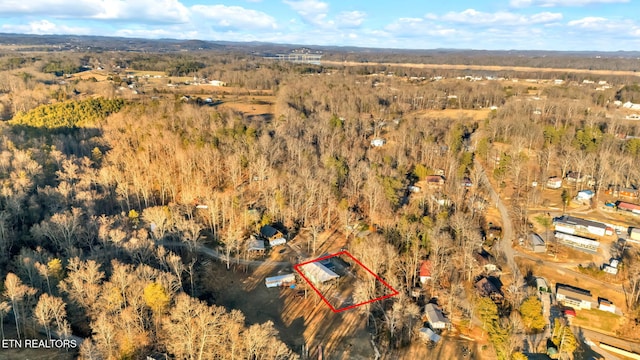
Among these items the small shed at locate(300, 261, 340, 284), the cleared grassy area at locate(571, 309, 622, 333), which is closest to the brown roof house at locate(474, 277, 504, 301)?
the cleared grassy area at locate(571, 309, 622, 333)

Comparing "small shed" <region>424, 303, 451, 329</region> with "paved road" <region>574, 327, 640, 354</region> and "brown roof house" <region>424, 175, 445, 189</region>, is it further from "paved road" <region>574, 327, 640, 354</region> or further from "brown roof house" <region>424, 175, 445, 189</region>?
"brown roof house" <region>424, 175, 445, 189</region>

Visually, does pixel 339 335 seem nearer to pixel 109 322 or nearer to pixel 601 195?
pixel 109 322

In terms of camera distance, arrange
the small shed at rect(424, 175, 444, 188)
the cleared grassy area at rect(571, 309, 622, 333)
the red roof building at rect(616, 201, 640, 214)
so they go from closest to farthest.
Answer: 1. the cleared grassy area at rect(571, 309, 622, 333)
2. the red roof building at rect(616, 201, 640, 214)
3. the small shed at rect(424, 175, 444, 188)

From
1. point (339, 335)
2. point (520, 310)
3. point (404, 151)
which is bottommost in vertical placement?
point (339, 335)

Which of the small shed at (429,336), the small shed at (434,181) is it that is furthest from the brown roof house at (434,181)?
the small shed at (429,336)

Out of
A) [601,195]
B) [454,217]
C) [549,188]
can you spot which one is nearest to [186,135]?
[454,217]

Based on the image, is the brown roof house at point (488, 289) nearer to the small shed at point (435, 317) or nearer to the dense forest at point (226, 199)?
the dense forest at point (226, 199)
